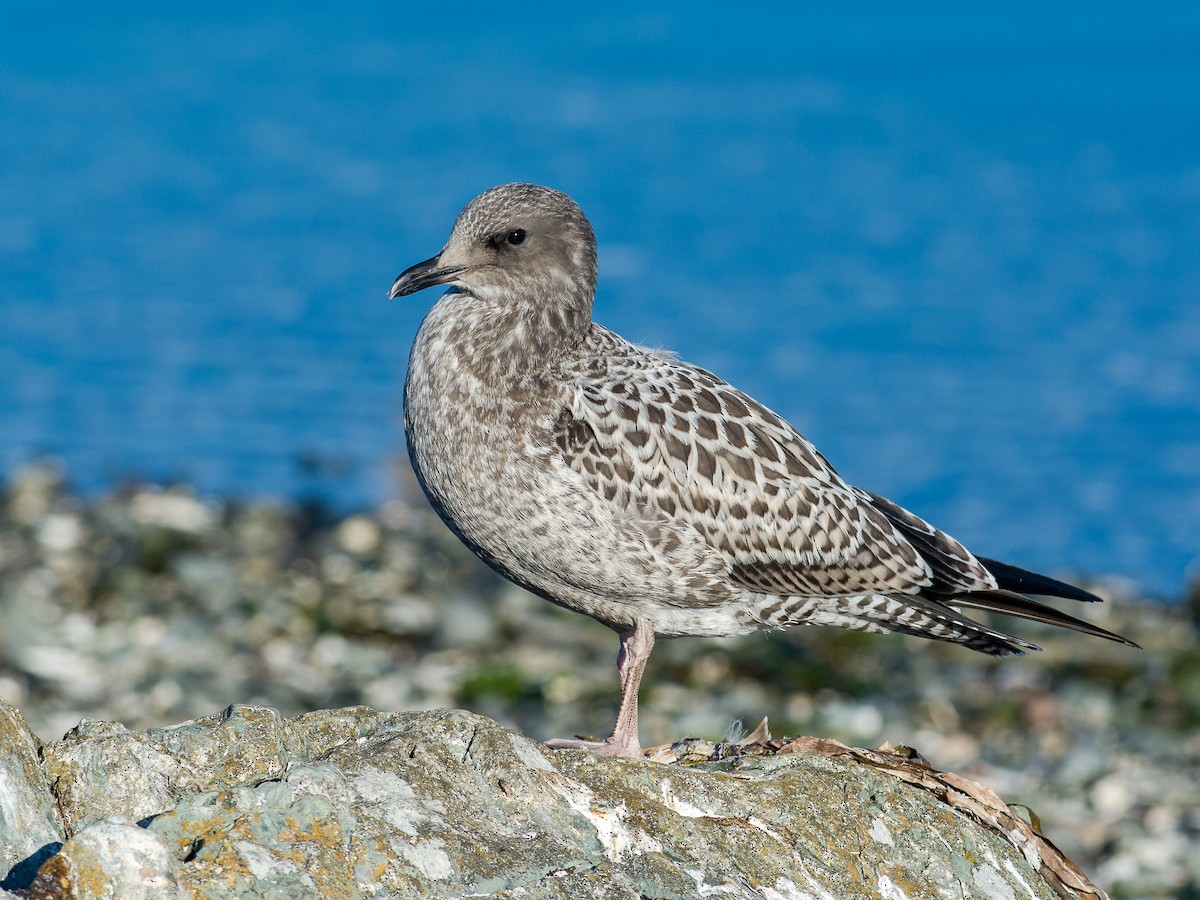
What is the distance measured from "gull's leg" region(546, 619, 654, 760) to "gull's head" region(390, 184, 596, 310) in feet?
4.46

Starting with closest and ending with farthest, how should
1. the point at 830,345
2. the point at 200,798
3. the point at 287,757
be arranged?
the point at 200,798
the point at 287,757
the point at 830,345

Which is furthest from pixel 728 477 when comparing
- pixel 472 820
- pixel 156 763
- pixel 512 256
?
pixel 156 763

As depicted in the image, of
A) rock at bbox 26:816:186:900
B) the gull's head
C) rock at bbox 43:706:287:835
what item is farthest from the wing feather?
rock at bbox 26:816:186:900

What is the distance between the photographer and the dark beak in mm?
6383

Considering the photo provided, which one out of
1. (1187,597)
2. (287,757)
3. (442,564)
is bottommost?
(287,757)

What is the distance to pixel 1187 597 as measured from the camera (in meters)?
13.5

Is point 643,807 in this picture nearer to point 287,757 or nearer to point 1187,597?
point 287,757

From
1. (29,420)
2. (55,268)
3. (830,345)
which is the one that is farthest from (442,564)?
(55,268)

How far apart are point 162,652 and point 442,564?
9.19 feet

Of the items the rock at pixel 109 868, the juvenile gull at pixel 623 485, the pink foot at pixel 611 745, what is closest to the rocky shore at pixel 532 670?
the juvenile gull at pixel 623 485

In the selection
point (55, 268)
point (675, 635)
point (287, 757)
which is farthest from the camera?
point (55, 268)

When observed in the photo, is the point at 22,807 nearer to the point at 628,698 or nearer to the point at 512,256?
the point at 628,698

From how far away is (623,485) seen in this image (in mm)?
6023

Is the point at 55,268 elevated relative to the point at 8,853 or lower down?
elevated
